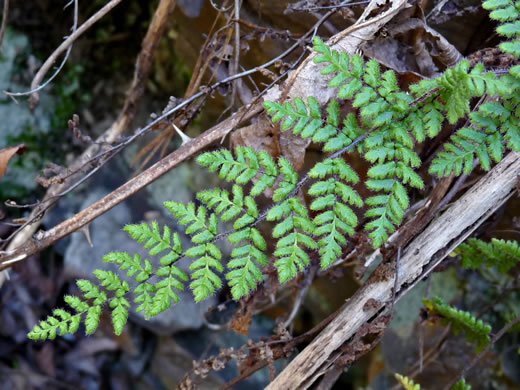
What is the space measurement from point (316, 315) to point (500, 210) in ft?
5.11

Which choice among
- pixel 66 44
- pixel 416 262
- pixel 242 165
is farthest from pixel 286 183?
pixel 66 44

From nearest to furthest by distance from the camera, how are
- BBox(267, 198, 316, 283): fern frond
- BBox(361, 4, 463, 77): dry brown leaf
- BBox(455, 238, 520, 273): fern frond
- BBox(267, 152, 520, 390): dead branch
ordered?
BBox(267, 198, 316, 283): fern frond, BBox(267, 152, 520, 390): dead branch, BBox(361, 4, 463, 77): dry brown leaf, BBox(455, 238, 520, 273): fern frond

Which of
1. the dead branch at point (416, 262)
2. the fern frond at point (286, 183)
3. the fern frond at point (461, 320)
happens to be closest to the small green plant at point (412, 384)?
the fern frond at point (461, 320)

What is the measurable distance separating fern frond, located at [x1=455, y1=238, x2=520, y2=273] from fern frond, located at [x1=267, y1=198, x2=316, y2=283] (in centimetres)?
82

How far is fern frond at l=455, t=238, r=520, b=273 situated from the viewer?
1863mm

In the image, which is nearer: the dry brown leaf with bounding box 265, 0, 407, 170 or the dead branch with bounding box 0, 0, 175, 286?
the dry brown leaf with bounding box 265, 0, 407, 170

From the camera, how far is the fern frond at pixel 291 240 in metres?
1.35

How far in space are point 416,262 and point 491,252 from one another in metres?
0.47

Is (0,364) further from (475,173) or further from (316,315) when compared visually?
(475,173)

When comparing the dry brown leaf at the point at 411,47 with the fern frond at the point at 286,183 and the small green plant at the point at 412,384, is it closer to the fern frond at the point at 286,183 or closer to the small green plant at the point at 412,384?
the fern frond at the point at 286,183

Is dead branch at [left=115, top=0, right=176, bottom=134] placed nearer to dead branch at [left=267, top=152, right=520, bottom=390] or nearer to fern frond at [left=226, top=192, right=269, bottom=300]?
fern frond at [left=226, top=192, right=269, bottom=300]

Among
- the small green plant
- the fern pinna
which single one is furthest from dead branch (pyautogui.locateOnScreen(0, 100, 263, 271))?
the small green plant

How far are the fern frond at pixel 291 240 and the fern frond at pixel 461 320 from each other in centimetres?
83

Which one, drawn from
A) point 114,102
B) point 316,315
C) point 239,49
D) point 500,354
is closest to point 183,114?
point 239,49
